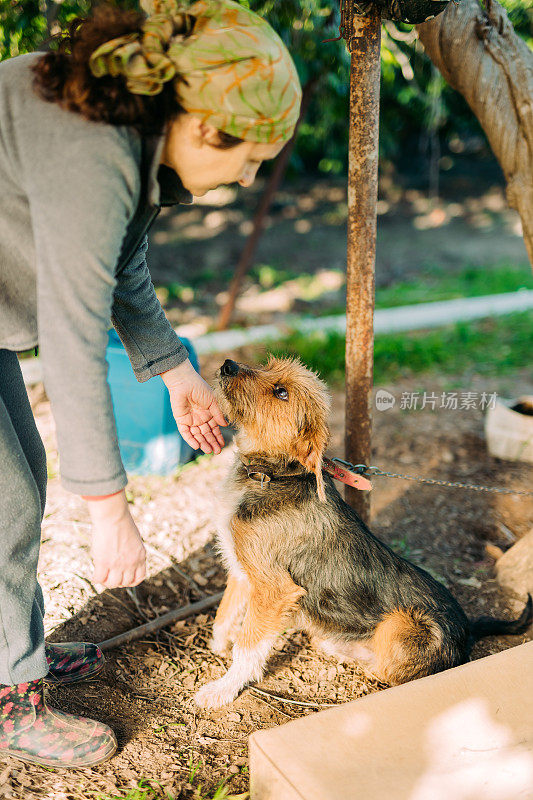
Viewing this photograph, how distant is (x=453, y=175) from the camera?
54.5 ft

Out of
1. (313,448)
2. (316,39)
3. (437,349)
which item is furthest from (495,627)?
(316,39)

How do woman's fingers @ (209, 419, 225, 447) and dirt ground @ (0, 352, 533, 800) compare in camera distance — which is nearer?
dirt ground @ (0, 352, 533, 800)

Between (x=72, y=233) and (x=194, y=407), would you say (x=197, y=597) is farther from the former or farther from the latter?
(x=72, y=233)

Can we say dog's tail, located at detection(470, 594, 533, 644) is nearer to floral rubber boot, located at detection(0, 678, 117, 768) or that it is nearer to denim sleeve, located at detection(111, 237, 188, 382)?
floral rubber boot, located at detection(0, 678, 117, 768)

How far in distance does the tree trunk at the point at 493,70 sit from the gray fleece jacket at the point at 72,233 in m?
2.33

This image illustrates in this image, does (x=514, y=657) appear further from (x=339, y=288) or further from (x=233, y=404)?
(x=339, y=288)

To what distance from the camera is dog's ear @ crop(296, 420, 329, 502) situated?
2.64 metres

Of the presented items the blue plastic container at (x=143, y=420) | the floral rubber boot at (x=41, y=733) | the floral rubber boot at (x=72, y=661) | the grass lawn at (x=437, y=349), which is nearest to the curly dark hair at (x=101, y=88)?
the floral rubber boot at (x=41, y=733)

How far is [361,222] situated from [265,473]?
4.09 feet

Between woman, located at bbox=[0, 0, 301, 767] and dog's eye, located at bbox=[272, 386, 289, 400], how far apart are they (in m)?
1.03

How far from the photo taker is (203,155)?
1765 mm

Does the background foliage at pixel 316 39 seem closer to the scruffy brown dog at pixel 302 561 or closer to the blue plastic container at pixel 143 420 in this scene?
the blue plastic container at pixel 143 420

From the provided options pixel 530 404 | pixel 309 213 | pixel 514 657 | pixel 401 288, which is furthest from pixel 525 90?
pixel 309 213

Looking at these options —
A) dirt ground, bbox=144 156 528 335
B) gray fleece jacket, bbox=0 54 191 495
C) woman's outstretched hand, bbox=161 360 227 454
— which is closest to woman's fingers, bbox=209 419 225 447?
woman's outstretched hand, bbox=161 360 227 454
